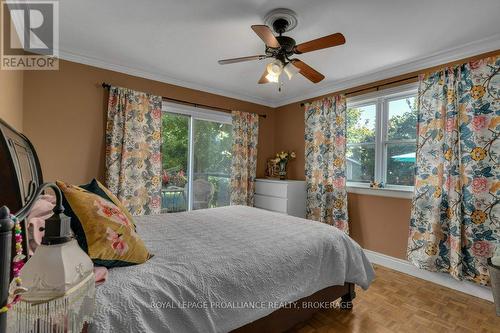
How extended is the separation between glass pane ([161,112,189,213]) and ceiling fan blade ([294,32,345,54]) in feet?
7.51

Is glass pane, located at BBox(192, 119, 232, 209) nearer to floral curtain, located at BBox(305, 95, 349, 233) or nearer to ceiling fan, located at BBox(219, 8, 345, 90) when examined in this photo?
floral curtain, located at BBox(305, 95, 349, 233)

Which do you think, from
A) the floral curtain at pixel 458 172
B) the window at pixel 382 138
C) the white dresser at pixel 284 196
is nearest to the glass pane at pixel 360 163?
the window at pixel 382 138

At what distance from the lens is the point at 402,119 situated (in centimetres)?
318

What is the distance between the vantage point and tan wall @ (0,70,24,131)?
1849mm

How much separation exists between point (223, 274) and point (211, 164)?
2965mm

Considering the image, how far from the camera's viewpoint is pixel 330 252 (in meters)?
1.87

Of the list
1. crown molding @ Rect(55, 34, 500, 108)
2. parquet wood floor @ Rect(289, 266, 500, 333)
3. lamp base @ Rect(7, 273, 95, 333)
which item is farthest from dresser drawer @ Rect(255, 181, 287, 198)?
lamp base @ Rect(7, 273, 95, 333)

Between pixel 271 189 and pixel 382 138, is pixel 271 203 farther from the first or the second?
pixel 382 138

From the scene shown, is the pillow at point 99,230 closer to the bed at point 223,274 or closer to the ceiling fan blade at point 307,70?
the bed at point 223,274

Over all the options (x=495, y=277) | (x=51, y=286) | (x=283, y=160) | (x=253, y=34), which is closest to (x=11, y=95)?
(x=253, y=34)

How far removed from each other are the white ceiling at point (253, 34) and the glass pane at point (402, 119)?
392 millimetres

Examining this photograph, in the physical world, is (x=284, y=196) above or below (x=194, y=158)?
below

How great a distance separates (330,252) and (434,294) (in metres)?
1.54

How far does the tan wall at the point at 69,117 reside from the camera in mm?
2678
